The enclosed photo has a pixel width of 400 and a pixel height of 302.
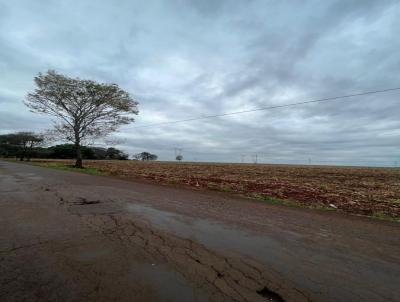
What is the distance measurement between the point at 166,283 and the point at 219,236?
7.75ft

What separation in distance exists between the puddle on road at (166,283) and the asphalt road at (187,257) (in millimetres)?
13

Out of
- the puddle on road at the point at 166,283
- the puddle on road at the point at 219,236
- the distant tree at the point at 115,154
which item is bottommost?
the puddle on road at the point at 166,283

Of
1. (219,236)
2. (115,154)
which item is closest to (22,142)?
(115,154)

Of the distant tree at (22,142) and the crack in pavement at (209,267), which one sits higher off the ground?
the distant tree at (22,142)

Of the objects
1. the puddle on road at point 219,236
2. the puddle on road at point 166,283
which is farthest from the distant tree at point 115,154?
the puddle on road at point 166,283

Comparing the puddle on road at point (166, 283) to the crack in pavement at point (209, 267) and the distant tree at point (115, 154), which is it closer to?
the crack in pavement at point (209, 267)

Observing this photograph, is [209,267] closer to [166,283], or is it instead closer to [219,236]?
[166,283]

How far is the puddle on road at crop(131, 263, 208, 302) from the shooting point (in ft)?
9.82

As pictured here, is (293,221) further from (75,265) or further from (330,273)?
(75,265)

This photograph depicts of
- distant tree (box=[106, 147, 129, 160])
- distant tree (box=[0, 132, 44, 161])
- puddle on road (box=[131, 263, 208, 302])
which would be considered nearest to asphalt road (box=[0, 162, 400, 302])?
puddle on road (box=[131, 263, 208, 302])

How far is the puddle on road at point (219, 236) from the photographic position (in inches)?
182

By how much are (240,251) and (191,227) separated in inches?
68.2

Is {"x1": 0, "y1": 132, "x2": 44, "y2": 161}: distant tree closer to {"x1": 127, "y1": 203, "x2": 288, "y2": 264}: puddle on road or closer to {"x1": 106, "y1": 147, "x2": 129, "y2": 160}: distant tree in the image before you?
{"x1": 106, "y1": 147, "x2": 129, "y2": 160}: distant tree

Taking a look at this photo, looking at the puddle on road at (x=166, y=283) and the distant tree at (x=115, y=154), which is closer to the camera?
the puddle on road at (x=166, y=283)
